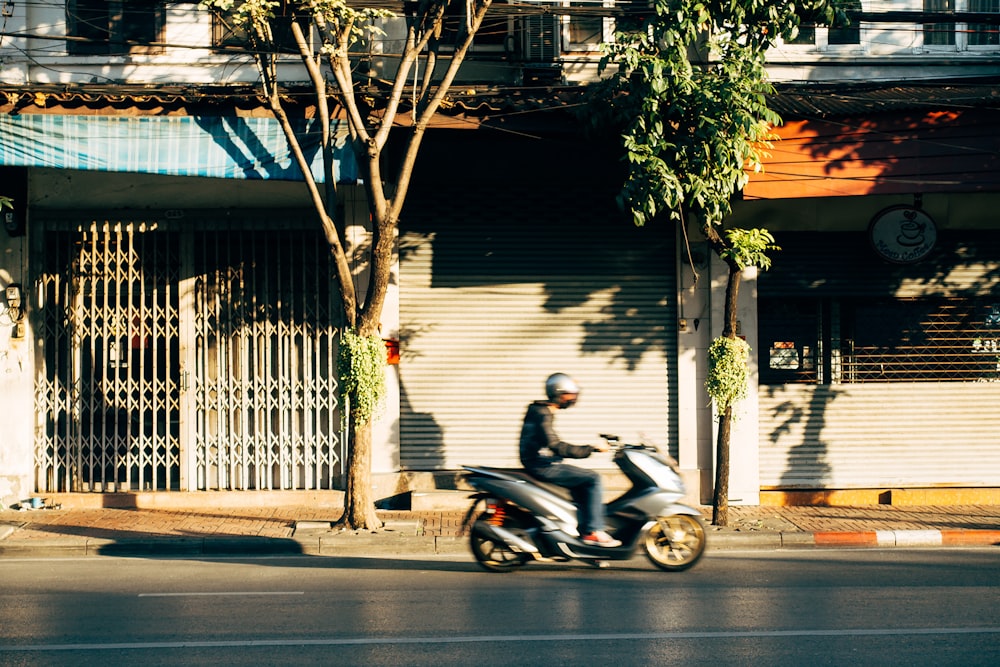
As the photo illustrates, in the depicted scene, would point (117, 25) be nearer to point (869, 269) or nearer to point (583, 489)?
point (583, 489)

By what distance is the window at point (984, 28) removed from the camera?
14.2 metres

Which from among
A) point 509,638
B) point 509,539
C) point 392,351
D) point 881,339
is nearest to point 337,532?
point 509,539

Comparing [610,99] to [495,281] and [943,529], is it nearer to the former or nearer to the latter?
[495,281]

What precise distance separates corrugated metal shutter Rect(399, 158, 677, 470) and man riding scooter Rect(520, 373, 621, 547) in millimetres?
4582

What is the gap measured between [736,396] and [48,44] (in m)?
9.72

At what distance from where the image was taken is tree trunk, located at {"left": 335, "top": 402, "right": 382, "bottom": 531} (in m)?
11.4

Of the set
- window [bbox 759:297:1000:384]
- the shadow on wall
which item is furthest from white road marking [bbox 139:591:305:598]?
window [bbox 759:297:1000:384]

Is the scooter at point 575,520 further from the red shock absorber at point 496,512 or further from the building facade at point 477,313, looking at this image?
the building facade at point 477,313

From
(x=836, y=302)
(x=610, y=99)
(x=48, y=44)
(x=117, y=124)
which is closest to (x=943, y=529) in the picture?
(x=836, y=302)

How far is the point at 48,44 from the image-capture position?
13.6m

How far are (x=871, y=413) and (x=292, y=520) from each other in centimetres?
753

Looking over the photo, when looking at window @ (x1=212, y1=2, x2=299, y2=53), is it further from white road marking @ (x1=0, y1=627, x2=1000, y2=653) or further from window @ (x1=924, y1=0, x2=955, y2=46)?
window @ (x1=924, y1=0, x2=955, y2=46)

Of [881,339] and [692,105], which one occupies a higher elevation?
[692,105]

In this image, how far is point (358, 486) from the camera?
11406 mm
